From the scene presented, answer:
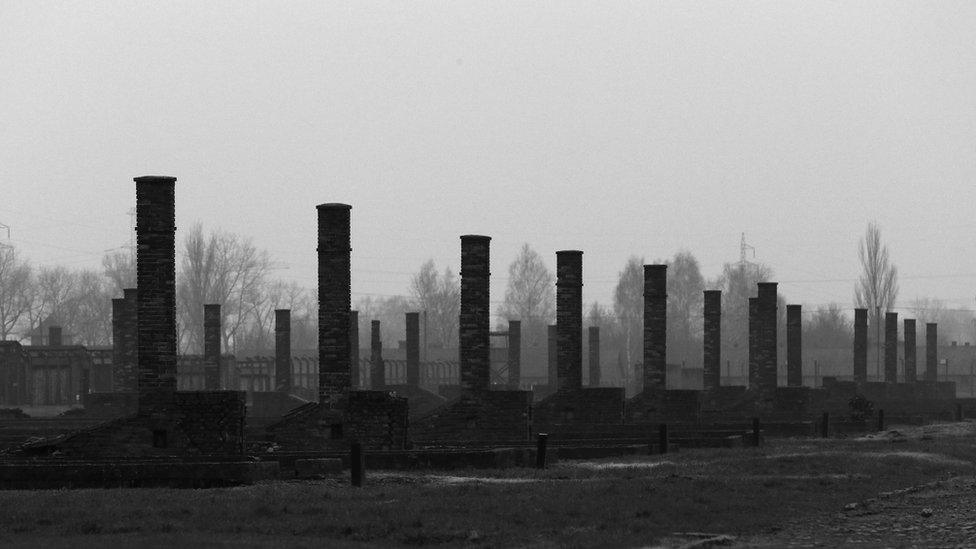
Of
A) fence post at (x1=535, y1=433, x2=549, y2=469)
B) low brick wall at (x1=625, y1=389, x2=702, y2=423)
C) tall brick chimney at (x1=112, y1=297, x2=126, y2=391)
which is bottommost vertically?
low brick wall at (x1=625, y1=389, x2=702, y2=423)

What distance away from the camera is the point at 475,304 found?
102 feet

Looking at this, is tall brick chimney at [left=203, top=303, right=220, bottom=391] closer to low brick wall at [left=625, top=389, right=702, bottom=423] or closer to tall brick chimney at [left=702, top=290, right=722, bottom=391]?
low brick wall at [left=625, top=389, right=702, bottom=423]

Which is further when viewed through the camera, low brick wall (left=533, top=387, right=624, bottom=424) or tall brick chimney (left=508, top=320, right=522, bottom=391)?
tall brick chimney (left=508, top=320, right=522, bottom=391)

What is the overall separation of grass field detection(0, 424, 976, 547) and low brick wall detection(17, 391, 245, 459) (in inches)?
143

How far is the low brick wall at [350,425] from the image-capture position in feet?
80.9

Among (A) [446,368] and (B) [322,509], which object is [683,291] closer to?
(A) [446,368]

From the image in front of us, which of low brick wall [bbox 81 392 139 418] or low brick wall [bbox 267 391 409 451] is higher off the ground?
low brick wall [bbox 267 391 409 451]

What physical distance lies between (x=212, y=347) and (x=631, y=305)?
7600 cm

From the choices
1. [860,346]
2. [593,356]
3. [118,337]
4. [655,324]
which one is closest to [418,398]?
[118,337]

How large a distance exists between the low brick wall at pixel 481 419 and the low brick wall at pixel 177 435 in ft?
22.3

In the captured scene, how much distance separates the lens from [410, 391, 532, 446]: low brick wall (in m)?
29.1

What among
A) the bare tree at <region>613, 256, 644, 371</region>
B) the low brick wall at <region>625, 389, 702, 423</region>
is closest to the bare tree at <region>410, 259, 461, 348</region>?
the bare tree at <region>613, 256, 644, 371</region>

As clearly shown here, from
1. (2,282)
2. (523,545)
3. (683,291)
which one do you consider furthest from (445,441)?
(683,291)

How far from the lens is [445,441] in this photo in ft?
91.5
